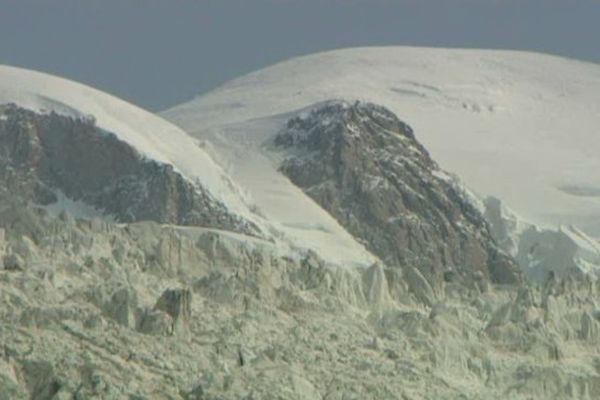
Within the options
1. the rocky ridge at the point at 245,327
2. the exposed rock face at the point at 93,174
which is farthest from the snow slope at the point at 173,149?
the rocky ridge at the point at 245,327

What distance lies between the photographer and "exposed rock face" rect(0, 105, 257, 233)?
354ft

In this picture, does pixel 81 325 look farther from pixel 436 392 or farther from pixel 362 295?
pixel 362 295

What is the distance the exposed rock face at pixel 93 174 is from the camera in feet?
354

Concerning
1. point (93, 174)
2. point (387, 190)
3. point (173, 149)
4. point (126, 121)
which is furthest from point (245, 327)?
point (387, 190)

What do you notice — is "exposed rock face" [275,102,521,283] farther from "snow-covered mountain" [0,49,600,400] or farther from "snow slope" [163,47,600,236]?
"snow slope" [163,47,600,236]

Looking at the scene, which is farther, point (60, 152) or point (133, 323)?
point (60, 152)

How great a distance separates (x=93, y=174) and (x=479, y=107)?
123 ft

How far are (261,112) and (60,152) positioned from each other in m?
23.7

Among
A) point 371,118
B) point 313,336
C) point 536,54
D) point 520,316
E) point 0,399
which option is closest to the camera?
point 0,399

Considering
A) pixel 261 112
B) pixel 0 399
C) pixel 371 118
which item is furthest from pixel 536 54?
pixel 0 399

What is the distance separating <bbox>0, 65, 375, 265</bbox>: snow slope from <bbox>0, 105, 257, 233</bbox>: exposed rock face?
1.63 feet

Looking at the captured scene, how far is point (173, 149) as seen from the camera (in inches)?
4407

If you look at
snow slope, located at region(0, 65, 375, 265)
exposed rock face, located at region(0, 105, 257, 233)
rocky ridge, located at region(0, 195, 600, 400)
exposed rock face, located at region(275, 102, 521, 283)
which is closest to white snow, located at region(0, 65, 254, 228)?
snow slope, located at region(0, 65, 375, 265)

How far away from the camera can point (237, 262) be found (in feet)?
284
